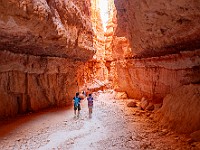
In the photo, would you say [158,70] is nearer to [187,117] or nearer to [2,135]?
[187,117]

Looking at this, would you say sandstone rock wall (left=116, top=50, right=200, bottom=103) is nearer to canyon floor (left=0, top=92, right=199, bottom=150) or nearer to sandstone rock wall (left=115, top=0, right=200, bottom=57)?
sandstone rock wall (left=115, top=0, right=200, bottom=57)

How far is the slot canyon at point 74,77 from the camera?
5.68 m

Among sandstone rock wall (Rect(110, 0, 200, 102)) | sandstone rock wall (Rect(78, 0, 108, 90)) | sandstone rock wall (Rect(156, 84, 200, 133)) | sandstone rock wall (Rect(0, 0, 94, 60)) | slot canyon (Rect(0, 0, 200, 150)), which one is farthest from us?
sandstone rock wall (Rect(78, 0, 108, 90))

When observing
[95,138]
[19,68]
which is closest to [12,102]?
[19,68]

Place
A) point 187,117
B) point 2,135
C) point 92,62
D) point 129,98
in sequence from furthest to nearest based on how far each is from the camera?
1. point 92,62
2. point 129,98
3. point 2,135
4. point 187,117

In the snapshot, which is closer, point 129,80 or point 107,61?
point 129,80

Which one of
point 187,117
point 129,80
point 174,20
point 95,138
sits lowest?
point 95,138

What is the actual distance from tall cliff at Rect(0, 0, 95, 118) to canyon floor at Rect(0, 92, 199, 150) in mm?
1368

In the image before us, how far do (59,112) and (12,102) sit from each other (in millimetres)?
2466

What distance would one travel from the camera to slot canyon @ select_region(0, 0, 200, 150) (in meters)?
5.68

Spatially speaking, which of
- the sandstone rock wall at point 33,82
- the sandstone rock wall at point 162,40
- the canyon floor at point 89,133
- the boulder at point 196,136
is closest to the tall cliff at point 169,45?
the sandstone rock wall at point 162,40

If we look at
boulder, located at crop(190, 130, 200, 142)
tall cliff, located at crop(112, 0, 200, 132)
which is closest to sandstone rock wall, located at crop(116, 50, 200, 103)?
tall cliff, located at crop(112, 0, 200, 132)

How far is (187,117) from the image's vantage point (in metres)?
6.19

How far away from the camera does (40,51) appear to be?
9516mm
